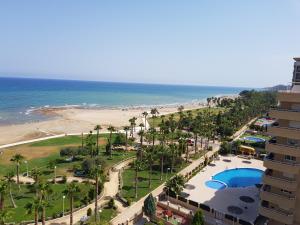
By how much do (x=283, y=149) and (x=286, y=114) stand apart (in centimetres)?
435

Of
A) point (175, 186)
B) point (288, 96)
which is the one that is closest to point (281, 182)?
point (288, 96)

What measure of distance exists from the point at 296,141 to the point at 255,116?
11447cm

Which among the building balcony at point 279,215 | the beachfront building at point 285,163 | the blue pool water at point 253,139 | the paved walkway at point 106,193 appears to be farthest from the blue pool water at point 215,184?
the blue pool water at point 253,139

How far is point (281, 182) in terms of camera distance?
3731 cm

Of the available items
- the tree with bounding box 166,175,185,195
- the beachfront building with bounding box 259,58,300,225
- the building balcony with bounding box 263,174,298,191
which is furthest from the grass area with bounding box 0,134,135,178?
the beachfront building with bounding box 259,58,300,225

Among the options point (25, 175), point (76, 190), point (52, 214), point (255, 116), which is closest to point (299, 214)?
point (76, 190)

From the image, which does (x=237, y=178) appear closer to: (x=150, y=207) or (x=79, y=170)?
(x=150, y=207)

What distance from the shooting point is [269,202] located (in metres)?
38.8

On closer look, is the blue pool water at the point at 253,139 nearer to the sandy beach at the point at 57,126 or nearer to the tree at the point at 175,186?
the sandy beach at the point at 57,126

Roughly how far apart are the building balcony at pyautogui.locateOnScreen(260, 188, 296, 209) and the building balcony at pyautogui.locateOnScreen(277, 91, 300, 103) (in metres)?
11.9

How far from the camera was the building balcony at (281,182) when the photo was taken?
3675 cm

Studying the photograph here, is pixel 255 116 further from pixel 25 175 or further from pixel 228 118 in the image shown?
pixel 25 175

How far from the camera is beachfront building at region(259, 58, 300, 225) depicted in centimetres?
3647

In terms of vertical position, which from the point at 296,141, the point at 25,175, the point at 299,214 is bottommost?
the point at 25,175
